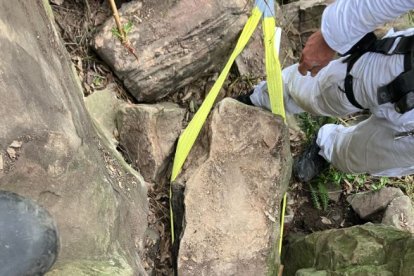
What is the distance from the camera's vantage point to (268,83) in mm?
3363

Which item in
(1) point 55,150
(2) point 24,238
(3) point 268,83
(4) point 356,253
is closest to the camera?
(2) point 24,238

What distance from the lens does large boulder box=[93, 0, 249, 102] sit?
3.17 m

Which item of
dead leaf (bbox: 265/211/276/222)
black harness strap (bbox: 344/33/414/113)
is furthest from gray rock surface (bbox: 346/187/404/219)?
black harness strap (bbox: 344/33/414/113)

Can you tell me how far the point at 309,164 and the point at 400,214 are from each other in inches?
32.1

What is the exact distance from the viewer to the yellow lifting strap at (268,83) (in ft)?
10.6

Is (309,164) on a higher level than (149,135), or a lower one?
lower

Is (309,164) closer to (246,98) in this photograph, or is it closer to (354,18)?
(246,98)

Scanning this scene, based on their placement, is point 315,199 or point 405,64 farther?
point 315,199

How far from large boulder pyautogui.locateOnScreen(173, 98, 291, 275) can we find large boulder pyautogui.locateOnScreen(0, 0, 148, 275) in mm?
536

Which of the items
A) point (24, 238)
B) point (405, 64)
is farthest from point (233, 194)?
point (24, 238)

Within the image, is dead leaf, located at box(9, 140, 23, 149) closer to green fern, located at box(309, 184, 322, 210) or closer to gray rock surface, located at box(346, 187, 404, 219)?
green fern, located at box(309, 184, 322, 210)

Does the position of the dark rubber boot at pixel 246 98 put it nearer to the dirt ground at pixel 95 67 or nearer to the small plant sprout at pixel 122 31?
the dirt ground at pixel 95 67

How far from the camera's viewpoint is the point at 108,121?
10.6ft

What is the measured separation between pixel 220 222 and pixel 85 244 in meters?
1.06
